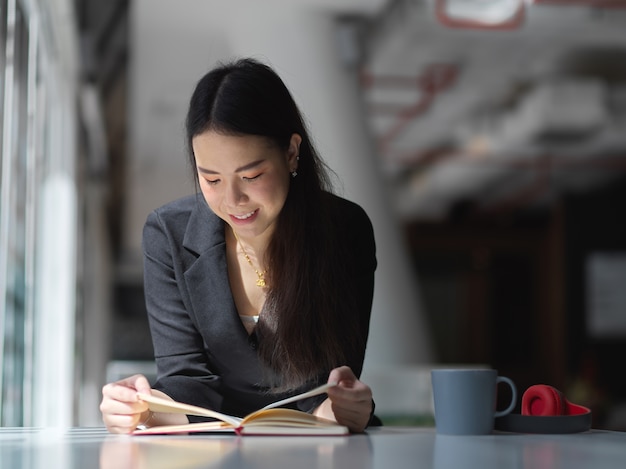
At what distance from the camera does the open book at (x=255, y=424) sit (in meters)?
1.07

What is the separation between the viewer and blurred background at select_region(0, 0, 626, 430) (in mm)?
3860

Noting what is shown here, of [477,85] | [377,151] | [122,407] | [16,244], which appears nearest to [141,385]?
[122,407]

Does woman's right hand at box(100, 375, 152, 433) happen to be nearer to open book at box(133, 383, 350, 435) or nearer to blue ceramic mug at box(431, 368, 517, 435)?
open book at box(133, 383, 350, 435)

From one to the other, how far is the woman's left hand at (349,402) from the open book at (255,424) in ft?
0.07

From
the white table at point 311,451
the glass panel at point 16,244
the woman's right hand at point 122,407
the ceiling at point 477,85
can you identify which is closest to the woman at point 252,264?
the woman's right hand at point 122,407

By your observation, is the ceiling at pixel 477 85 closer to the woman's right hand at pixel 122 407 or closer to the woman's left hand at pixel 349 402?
the woman's left hand at pixel 349 402

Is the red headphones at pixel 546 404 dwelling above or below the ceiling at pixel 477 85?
below

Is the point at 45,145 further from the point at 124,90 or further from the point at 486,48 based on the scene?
the point at 486,48

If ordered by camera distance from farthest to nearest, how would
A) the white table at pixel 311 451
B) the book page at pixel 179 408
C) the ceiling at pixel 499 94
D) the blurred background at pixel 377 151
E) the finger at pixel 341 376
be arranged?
the ceiling at pixel 499 94 → the blurred background at pixel 377 151 → the finger at pixel 341 376 → the book page at pixel 179 408 → the white table at pixel 311 451

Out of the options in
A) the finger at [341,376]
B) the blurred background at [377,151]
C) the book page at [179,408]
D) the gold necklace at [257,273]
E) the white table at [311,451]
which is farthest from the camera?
the blurred background at [377,151]

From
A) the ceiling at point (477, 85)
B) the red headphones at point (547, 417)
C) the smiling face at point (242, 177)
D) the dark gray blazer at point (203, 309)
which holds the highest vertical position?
the ceiling at point (477, 85)

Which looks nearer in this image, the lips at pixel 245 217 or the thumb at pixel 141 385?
the thumb at pixel 141 385

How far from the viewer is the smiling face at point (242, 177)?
4.25 feet

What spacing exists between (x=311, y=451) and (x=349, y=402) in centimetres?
28
